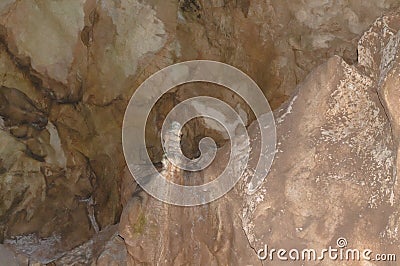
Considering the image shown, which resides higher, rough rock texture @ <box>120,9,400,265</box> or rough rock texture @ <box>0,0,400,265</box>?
rough rock texture @ <box>0,0,400,265</box>

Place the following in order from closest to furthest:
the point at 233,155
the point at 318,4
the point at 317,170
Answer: the point at 317,170 < the point at 233,155 < the point at 318,4

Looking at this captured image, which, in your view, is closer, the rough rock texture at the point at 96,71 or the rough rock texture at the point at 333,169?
the rough rock texture at the point at 333,169

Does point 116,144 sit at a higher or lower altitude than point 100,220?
higher

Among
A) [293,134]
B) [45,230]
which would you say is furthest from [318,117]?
[45,230]

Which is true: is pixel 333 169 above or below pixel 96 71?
below

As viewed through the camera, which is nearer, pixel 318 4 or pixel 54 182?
pixel 318 4

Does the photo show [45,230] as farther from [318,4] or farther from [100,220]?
[318,4]

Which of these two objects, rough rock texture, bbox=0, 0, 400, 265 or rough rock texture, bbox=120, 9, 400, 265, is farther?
rough rock texture, bbox=0, 0, 400, 265

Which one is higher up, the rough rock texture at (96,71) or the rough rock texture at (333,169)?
the rough rock texture at (96,71)

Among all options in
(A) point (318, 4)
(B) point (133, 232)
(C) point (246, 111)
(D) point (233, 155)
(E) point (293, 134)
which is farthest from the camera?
(C) point (246, 111)

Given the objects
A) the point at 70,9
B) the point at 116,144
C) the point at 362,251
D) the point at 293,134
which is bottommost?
the point at 362,251

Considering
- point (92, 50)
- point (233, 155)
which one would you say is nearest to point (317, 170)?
point (233, 155)
